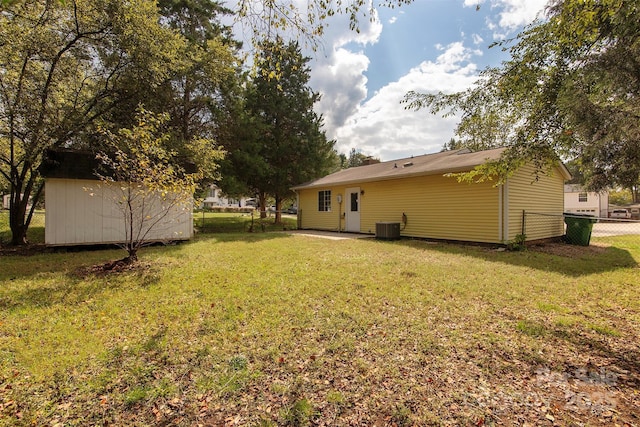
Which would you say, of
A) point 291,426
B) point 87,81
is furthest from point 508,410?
point 87,81

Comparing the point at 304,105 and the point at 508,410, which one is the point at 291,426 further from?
the point at 304,105

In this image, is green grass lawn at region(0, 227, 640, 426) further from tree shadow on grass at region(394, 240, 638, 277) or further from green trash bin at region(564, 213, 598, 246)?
green trash bin at region(564, 213, 598, 246)

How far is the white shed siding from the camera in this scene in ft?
26.5

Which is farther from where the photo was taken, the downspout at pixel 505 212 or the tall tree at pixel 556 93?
the downspout at pixel 505 212

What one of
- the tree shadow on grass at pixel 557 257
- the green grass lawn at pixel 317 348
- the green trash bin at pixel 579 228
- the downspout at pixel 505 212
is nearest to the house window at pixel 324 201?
the tree shadow on grass at pixel 557 257

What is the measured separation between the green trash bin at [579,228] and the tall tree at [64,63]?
14.8m

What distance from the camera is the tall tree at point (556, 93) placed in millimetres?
4215

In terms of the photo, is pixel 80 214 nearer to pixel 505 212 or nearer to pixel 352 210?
pixel 352 210

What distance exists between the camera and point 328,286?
16.6ft

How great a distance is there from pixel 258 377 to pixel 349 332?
3.90 feet

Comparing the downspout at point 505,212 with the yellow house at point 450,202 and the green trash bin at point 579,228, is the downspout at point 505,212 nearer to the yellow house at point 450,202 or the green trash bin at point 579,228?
the yellow house at point 450,202

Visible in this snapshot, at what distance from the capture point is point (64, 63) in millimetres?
8938

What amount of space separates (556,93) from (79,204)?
11.0 m

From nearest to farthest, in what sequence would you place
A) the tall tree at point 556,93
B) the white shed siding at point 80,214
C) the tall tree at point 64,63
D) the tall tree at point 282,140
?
the tall tree at point 556,93
the tall tree at point 64,63
the white shed siding at point 80,214
the tall tree at point 282,140
